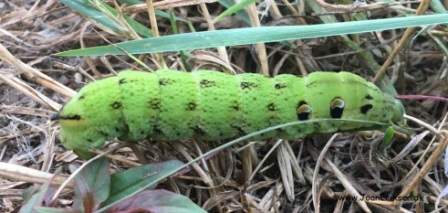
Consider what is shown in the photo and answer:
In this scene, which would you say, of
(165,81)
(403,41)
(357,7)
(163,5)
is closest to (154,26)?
(163,5)

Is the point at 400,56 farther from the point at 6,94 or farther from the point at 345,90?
the point at 6,94

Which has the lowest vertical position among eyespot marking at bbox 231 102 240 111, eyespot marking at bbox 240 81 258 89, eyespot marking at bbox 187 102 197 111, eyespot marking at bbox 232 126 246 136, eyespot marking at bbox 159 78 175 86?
eyespot marking at bbox 232 126 246 136

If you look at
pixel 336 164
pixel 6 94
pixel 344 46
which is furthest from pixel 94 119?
pixel 344 46

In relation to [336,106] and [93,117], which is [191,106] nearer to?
[93,117]

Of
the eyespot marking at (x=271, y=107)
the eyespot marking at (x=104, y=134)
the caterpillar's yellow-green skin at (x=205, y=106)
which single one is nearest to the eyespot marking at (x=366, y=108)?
the caterpillar's yellow-green skin at (x=205, y=106)

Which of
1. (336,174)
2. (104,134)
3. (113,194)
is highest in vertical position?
(104,134)

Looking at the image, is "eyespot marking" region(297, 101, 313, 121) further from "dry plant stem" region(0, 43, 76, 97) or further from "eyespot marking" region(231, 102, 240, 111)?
"dry plant stem" region(0, 43, 76, 97)

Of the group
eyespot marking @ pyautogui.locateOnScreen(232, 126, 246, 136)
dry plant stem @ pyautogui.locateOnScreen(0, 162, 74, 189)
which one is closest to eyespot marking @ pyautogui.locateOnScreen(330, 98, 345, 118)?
eyespot marking @ pyautogui.locateOnScreen(232, 126, 246, 136)
